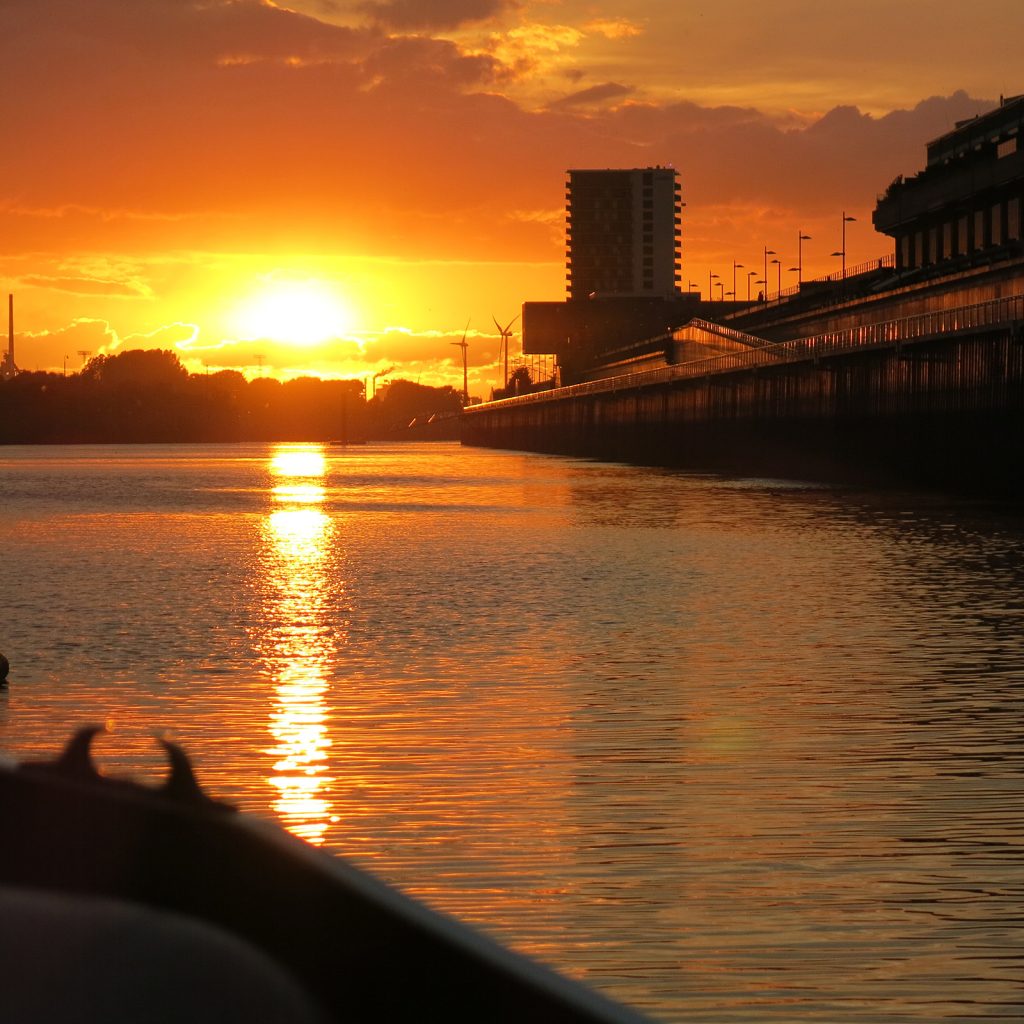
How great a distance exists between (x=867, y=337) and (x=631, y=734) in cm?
6433

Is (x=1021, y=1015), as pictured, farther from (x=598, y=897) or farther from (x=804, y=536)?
(x=804, y=536)

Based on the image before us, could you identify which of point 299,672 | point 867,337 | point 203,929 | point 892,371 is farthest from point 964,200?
point 203,929

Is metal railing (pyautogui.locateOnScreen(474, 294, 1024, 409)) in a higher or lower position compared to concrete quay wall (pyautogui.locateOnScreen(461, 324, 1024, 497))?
higher

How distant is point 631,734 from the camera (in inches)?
566

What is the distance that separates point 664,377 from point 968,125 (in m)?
27.2

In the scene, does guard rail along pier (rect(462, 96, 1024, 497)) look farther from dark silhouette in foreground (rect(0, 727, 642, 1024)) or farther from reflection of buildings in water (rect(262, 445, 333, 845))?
dark silhouette in foreground (rect(0, 727, 642, 1024))

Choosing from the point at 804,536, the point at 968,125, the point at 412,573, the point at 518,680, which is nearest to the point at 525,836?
the point at 518,680

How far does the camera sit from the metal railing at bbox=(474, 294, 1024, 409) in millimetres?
61594

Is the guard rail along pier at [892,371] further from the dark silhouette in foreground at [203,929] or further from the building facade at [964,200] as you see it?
the dark silhouette in foreground at [203,929]

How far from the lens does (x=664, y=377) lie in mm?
127625

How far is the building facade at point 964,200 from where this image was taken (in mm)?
102625

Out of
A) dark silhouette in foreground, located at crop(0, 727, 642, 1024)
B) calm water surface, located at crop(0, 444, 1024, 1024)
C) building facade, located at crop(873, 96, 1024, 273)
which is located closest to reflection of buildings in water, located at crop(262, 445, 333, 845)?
calm water surface, located at crop(0, 444, 1024, 1024)

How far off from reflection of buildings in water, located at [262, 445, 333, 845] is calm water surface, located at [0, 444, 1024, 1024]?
59mm

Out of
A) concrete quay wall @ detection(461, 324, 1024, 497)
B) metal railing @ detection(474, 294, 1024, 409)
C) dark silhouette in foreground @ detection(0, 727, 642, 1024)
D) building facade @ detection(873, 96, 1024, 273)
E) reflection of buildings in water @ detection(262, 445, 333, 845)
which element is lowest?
reflection of buildings in water @ detection(262, 445, 333, 845)
